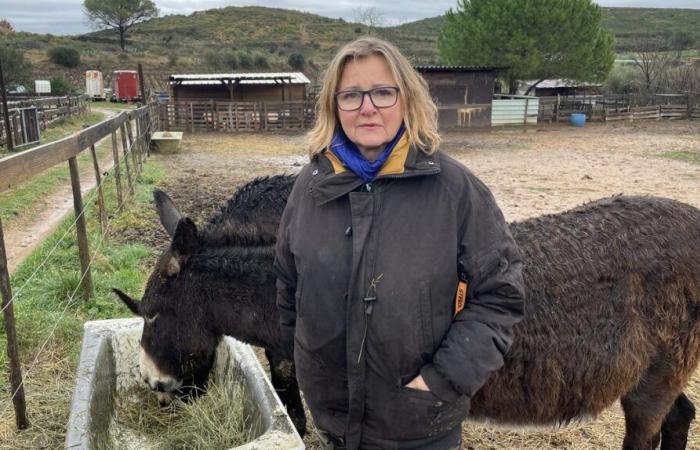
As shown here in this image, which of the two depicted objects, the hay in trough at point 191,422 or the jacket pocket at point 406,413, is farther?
the hay in trough at point 191,422

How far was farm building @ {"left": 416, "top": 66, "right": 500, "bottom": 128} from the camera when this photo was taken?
84.0ft

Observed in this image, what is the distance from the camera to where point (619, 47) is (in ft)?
283

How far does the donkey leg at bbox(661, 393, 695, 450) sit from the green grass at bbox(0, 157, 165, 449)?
3.65 metres

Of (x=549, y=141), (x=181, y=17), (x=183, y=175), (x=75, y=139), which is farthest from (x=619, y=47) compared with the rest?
(x=75, y=139)

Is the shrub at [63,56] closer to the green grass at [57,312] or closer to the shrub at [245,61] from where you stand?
the shrub at [245,61]

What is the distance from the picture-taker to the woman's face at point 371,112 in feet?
5.82

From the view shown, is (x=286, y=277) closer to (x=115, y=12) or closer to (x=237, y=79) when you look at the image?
(x=237, y=79)

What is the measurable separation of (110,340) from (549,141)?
69.7 ft

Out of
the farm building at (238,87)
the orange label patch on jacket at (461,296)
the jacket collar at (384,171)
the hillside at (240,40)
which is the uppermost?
the hillside at (240,40)

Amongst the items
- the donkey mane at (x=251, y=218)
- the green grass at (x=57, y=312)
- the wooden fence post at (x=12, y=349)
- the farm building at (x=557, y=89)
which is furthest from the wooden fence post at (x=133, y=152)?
the farm building at (x=557, y=89)

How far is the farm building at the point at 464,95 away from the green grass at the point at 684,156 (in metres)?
10.5

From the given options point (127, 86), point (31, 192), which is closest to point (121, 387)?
point (31, 192)

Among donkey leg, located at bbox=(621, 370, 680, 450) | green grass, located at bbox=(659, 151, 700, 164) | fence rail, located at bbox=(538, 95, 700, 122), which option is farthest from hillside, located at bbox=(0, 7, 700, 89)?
donkey leg, located at bbox=(621, 370, 680, 450)

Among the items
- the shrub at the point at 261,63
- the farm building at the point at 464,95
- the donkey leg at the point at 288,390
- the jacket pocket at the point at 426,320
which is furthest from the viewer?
the shrub at the point at 261,63
